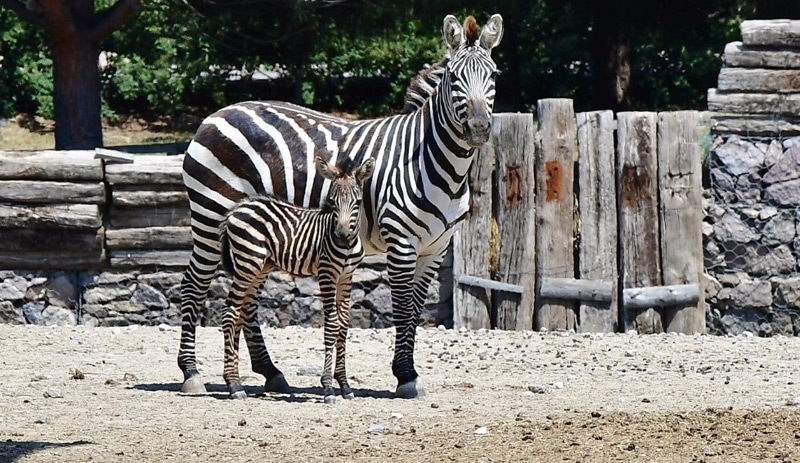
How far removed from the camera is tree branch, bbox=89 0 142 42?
14719 millimetres

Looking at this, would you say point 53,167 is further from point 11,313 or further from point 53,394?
point 53,394

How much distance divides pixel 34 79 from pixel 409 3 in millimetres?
7366

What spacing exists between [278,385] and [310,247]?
0.97 meters

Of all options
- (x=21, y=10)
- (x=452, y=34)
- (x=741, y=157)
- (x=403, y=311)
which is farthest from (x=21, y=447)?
(x=21, y=10)

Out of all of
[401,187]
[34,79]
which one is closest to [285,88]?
[34,79]

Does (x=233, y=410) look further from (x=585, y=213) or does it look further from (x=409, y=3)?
(x=409, y=3)

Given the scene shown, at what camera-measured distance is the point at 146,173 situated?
1130 centimetres

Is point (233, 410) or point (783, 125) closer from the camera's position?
point (233, 410)

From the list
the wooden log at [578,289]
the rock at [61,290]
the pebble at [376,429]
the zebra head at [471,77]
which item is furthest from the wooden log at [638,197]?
the rock at [61,290]

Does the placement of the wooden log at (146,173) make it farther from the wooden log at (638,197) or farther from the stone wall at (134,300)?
the wooden log at (638,197)

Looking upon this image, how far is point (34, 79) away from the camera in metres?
19.9

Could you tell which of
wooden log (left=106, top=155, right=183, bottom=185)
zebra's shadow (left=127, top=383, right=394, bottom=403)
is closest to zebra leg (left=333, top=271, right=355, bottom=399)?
zebra's shadow (left=127, top=383, right=394, bottom=403)

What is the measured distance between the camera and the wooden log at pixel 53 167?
11336 millimetres

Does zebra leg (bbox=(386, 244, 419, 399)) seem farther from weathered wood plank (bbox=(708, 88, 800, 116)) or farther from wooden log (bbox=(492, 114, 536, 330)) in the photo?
weathered wood plank (bbox=(708, 88, 800, 116))
